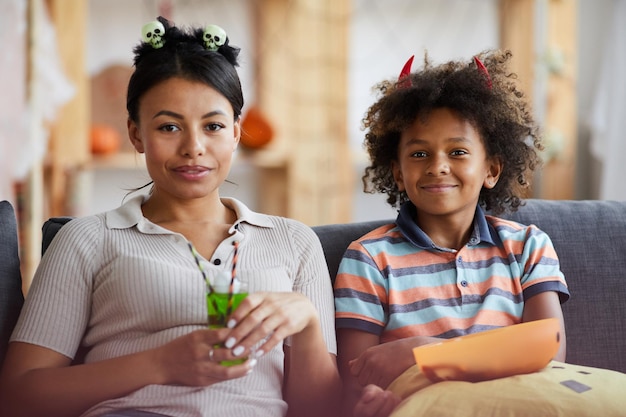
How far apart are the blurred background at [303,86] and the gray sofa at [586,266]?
212 centimetres

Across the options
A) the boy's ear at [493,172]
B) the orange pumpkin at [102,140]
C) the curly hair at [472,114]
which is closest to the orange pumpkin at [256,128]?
the orange pumpkin at [102,140]

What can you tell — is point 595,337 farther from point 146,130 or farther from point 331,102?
point 331,102

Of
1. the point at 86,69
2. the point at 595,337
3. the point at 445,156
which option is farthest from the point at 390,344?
the point at 86,69

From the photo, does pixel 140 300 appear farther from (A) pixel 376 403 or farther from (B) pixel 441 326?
(B) pixel 441 326

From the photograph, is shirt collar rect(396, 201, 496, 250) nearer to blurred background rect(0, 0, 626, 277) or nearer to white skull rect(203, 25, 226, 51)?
white skull rect(203, 25, 226, 51)

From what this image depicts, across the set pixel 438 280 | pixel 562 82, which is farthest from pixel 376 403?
pixel 562 82

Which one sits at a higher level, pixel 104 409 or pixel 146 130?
pixel 146 130

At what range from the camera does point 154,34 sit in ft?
5.15

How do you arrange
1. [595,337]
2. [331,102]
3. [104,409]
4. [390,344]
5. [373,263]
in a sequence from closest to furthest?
1. [104,409]
2. [390,344]
3. [373,263]
4. [595,337]
5. [331,102]

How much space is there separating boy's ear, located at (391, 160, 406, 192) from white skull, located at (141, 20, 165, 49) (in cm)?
58

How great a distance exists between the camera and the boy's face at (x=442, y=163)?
65.9 inches

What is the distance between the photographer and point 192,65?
5.03ft

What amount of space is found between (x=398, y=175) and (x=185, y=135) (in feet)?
1.73

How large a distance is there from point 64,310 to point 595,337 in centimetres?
112
